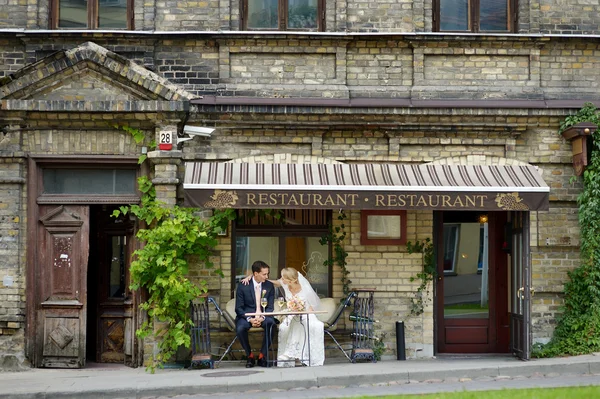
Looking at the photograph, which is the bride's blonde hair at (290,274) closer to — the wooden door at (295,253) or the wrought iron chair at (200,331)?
the wooden door at (295,253)

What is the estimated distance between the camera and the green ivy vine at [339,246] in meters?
13.6

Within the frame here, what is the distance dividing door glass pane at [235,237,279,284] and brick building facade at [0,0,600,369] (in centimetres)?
9

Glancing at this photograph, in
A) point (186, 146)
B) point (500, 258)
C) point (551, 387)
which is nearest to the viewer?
point (551, 387)

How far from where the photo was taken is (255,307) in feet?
42.8

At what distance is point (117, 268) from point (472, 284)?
17.8 feet

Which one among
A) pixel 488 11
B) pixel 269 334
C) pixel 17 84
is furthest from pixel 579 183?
pixel 17 84

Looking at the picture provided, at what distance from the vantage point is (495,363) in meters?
12.9

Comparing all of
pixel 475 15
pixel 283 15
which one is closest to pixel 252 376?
pixel 283 15

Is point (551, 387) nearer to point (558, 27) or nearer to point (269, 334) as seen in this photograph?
point (269, 334)

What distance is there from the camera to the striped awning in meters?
12.6

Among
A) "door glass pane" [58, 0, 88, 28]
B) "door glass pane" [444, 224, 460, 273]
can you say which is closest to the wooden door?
"door glass pane" [444, 224, 460, 273]

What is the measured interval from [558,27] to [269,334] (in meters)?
6.03

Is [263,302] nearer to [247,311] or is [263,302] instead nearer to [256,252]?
[247,311]

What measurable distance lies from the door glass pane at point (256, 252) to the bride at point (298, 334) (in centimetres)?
62
